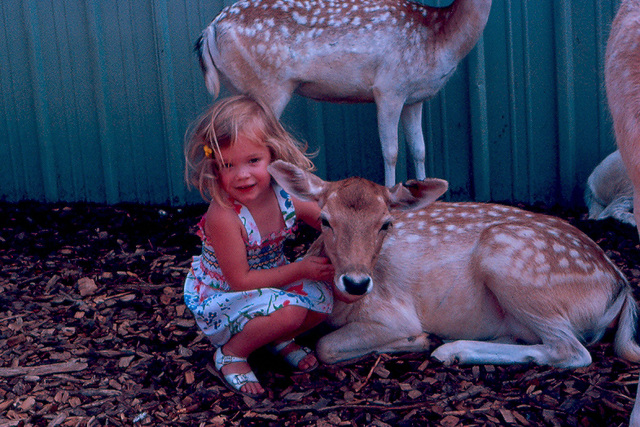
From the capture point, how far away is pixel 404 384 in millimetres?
2744

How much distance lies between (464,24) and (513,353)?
3.03 meters

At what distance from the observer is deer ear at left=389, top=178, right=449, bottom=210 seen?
2.79 meters

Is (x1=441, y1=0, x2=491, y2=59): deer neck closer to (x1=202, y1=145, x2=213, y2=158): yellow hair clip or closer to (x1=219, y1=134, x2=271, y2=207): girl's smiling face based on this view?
(x1=219, y1=134, x2=271, y2=207): girl's smiling face

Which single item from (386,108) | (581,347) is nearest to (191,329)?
(581,347)

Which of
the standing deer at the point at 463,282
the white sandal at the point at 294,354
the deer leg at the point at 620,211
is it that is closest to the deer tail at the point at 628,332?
the standing deer at the point at 463,282

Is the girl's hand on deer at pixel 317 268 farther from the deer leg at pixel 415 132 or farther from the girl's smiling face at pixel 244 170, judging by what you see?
the deer leg at pixel 415 132

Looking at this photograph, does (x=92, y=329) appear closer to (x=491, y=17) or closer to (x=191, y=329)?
(x=191, y=329)

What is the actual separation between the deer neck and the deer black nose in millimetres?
3150

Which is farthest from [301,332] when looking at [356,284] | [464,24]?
[464,24]

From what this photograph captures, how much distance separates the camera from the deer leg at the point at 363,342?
3.02 metres

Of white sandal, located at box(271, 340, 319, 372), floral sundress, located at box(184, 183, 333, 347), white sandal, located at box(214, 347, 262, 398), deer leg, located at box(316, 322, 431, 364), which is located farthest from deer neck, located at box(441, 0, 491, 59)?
white sandal, located at box(214, 347, 262, 398)

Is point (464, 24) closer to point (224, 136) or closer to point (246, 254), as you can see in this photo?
point (224, 136)

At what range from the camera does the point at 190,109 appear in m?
6.71

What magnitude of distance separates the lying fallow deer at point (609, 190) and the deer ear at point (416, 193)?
3.07m
